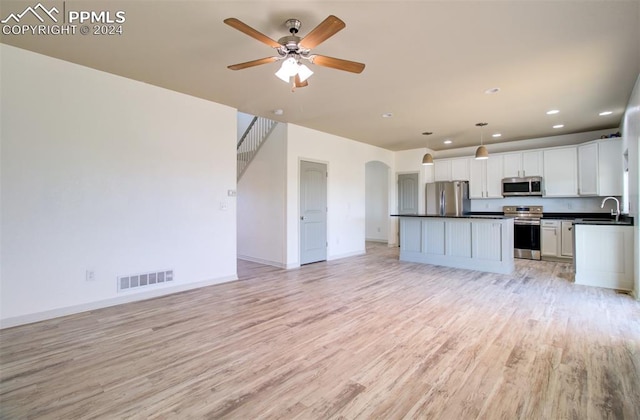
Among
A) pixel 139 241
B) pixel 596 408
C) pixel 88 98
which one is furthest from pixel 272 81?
pixel 596 408

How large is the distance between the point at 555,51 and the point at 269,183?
4563 millimetres

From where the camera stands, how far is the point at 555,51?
9.59 ft

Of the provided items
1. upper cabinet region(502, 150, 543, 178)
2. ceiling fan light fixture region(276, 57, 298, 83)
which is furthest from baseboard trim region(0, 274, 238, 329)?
upper cabinet region(502, 150, 543, 178)

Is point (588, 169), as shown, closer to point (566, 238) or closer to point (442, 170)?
point (566, 238)

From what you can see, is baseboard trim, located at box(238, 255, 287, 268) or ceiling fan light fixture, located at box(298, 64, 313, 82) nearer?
ceiling fan light fixture, located at box(298, 64, 313, 82)

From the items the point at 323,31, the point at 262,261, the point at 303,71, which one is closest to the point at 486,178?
the point at 262,261

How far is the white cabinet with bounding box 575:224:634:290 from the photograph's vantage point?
4.15 metres

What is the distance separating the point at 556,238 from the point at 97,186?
8009 mm

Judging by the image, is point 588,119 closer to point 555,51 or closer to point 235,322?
point 555,51

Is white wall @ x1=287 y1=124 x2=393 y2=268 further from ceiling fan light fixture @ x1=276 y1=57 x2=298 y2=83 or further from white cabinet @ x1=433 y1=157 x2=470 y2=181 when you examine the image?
ceiling fan light fixture @ x1=276 y1=57 x2=298 y2=83

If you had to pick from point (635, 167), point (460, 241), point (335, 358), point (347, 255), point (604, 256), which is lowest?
point (335, 358)

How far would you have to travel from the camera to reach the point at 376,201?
943 centimetres

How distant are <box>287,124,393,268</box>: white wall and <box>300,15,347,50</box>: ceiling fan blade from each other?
3284mm

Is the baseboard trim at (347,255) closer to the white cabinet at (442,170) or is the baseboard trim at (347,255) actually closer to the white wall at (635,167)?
the white cabinet at (442,170)
